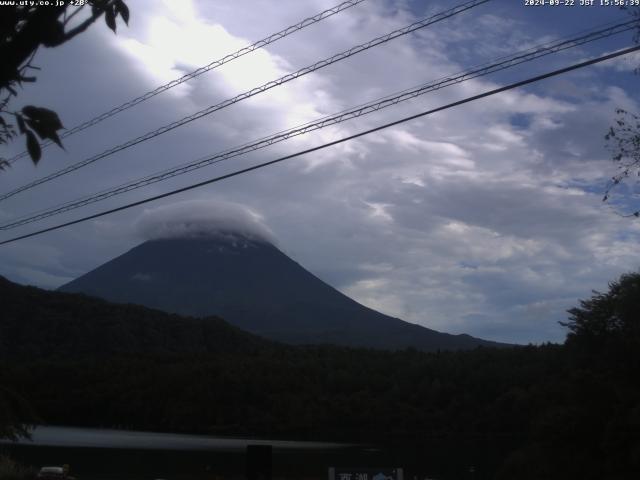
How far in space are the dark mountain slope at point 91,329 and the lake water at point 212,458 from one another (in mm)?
31769

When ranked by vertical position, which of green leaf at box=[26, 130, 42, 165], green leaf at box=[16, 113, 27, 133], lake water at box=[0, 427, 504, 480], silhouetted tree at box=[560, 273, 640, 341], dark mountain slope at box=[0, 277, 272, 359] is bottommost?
lake water at box=[0, 427, 504, 480]

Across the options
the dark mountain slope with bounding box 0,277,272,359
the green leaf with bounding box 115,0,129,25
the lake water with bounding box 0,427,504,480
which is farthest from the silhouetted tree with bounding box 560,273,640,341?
the dark mountain slope with bounding box 0,277,272,359

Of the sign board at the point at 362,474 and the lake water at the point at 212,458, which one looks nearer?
the sign board at the point at 362,474

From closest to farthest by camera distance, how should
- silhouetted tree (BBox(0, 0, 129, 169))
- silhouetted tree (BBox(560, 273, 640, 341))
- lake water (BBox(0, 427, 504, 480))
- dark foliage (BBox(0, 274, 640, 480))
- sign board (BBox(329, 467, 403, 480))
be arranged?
silhouetted tree (BBox(0, 0, 129, 169))
sign board (BBox(329, 467, 403, 480))
silhouetted tree (BBox(560, 273, 640, 341))
lake water (BBox(0, 427, 504, 480))
dark foliage (BBox(0, 274, 640, 480))

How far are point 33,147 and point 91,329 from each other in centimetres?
12047

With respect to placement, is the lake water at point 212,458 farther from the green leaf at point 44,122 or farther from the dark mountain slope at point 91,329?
the green leaf at point 44,122

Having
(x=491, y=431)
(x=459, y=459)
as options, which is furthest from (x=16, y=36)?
(x=491, y=431)

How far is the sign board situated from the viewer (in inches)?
370

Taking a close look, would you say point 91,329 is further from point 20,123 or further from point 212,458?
point 20,123

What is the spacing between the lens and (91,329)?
389ft

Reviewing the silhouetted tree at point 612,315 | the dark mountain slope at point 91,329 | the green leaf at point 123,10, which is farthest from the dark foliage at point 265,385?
the green leaf at point 123,10

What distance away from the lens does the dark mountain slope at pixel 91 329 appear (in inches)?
4235

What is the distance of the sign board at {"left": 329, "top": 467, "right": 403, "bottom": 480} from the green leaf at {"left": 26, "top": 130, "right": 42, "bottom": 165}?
6786mm

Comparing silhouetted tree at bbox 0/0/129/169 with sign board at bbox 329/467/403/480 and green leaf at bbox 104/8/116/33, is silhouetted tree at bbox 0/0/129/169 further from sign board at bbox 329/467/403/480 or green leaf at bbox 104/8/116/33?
sign board at bbox 329/467/403/480
